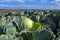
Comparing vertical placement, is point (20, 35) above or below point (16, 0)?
below

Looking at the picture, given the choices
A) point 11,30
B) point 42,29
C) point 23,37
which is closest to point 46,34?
point 42,29

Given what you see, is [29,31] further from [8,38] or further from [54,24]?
[54,24]

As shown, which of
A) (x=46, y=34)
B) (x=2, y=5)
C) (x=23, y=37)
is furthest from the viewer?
(x=2, y=5)

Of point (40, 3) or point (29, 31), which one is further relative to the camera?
point (40, 3)

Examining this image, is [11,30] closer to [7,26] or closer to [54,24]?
[7,26]

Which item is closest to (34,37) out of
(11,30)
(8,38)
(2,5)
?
(8,38)

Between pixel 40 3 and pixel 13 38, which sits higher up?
pixel 40 3

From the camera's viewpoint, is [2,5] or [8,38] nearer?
[8,38]

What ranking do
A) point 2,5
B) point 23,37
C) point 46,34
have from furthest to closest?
point 2,5 < point 23,37 < point 46,34

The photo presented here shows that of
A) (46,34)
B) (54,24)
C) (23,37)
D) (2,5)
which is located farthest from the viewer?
(54,24)
